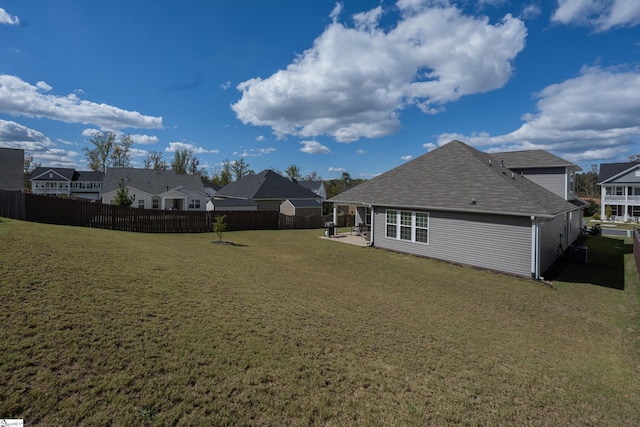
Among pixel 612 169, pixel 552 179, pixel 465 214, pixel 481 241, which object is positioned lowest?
pixel 481 241

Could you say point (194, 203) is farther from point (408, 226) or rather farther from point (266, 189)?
point (408, 226)

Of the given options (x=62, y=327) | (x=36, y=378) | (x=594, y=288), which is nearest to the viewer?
(x=36, y=378)

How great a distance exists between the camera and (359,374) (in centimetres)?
428

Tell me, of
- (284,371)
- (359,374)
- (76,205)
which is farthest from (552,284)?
(76,205)

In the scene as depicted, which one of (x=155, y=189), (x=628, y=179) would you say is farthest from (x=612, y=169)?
(x=155, y=189)

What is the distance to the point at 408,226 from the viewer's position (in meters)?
15.2

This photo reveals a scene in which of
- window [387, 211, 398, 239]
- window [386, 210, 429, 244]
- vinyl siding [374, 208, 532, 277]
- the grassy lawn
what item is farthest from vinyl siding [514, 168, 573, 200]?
the grassy lawn

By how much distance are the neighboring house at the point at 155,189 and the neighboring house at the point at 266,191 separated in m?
4.73

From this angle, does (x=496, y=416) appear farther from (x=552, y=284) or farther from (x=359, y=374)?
(x=552, y=284)

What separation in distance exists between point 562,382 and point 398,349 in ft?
8.42

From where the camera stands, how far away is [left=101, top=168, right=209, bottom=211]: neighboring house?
35.8 meters

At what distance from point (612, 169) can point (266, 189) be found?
45.6 metres

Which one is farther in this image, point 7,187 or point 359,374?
point 7,187

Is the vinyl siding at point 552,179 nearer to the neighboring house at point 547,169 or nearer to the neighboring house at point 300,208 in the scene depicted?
the neighboring house at point 547,169
